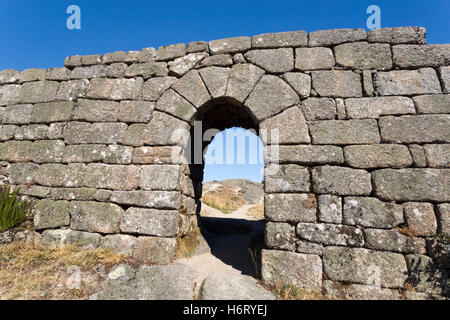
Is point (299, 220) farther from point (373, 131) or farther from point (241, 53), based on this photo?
point (241, 53)

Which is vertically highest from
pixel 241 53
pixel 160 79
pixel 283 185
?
pixel 241 53

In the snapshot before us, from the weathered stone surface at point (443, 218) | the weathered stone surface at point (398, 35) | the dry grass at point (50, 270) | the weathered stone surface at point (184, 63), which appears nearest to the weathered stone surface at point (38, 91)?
the weathered stone surface at point (184, 63)

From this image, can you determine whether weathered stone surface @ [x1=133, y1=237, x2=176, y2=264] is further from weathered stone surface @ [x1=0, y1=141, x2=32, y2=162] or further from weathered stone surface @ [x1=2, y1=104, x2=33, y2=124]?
weathered stone surface @ [x1=2, y1=104, x2=33, y2=124]

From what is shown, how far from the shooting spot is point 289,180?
3.28m

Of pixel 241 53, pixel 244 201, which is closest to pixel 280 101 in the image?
pixel 241 53

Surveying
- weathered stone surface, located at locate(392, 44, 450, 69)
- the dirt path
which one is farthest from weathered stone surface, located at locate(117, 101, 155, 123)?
weathered stone surface, located at locate(392, 44, 450, 69)

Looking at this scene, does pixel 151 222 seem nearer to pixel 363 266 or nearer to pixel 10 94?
pixel 363 266

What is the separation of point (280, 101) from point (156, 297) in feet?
10.6

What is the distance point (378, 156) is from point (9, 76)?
292 inches

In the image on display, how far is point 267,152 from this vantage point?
344cm

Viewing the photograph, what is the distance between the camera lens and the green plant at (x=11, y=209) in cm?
370

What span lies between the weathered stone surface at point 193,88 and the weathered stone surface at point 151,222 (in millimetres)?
1925

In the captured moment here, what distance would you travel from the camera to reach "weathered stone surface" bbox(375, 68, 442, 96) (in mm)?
3334

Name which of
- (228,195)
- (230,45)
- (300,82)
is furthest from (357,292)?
(228,195)
